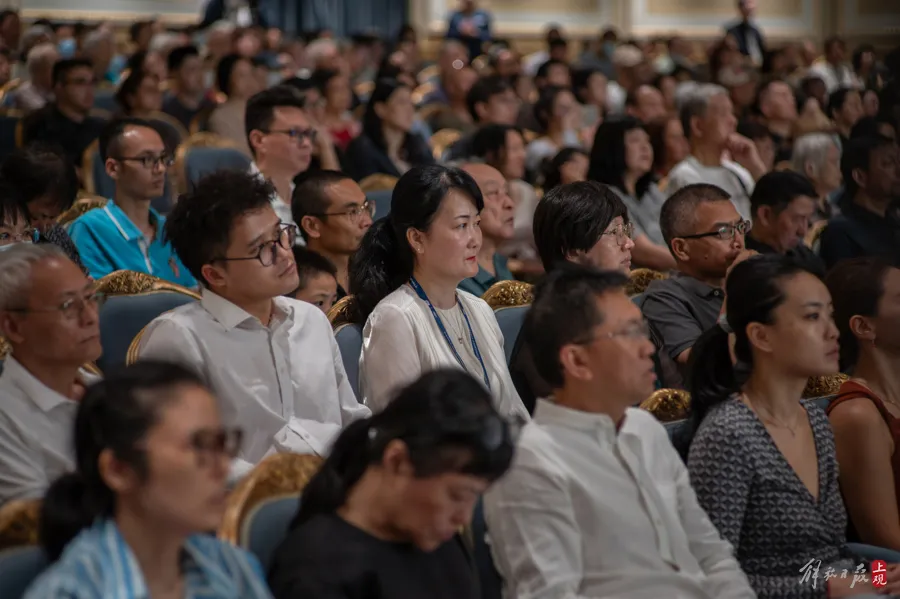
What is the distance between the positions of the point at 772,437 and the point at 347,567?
3.46 ft

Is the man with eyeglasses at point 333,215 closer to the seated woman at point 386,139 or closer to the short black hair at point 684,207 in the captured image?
the short black hair at point 684,207

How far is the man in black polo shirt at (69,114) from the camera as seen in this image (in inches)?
245

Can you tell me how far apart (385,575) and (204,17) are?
9.62 meters

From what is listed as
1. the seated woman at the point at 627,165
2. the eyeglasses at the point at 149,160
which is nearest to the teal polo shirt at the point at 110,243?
the eyeglasses at the point at 149,160

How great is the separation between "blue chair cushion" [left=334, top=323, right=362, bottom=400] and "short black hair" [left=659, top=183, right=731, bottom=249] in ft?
3.52

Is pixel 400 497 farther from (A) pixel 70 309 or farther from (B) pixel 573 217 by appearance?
(B) pixel 573 217

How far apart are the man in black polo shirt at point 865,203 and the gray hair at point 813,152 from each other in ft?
2.96

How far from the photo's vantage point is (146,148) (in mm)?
4203

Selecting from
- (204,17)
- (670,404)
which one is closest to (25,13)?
(204,17)

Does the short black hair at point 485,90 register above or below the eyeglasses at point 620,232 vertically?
below

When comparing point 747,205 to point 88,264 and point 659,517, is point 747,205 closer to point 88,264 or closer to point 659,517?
point 88,264

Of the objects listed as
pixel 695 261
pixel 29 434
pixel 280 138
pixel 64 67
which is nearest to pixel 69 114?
pixel 64 67

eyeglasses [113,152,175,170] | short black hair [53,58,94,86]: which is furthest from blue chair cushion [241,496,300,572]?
short black hair [53,58,94,86]

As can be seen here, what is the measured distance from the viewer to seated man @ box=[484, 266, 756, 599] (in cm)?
204
